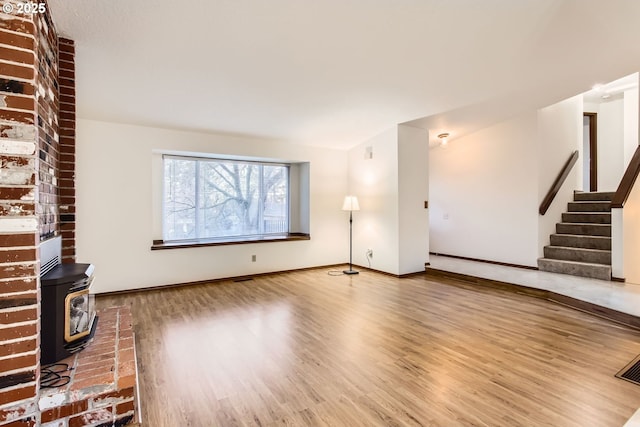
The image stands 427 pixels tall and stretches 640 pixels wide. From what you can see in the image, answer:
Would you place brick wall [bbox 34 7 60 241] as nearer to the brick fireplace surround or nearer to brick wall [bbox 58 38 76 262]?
brick wall [bbox 58 38 76 262]

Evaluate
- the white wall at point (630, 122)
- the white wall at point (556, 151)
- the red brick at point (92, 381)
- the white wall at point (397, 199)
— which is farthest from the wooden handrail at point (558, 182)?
the red brick at point (92, 381)

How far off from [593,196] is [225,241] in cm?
666

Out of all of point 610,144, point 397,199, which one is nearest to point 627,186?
point 397,199

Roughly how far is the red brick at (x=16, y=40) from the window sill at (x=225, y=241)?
342cm

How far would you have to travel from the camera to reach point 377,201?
571 cm

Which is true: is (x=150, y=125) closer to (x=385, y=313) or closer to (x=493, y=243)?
(x=385, y=313)

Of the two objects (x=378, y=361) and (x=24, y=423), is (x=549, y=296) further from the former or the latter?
(x=24, y=423)

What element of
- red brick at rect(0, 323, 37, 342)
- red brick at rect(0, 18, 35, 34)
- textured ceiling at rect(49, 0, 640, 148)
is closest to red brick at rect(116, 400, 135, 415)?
red brick at rect(0, 323, 37, 342)

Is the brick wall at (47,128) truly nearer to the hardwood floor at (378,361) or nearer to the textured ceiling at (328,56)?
the textured ceiling at (328,56)

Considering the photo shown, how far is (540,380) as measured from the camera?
221 centimetres

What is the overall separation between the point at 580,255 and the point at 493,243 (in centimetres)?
129

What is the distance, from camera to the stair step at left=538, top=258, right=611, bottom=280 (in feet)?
15.1

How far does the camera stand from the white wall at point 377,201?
5366 mm

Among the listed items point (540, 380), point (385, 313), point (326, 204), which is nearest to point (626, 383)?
point (540, 380)
